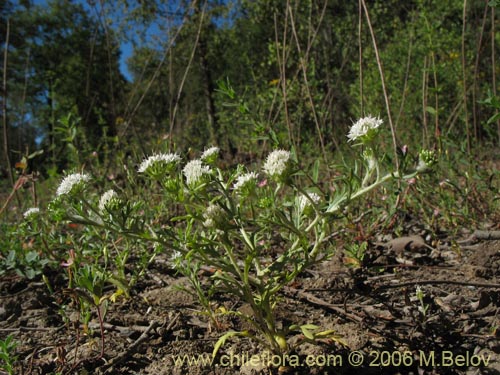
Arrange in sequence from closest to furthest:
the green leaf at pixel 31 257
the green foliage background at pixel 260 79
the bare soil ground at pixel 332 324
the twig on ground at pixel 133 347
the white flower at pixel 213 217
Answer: the white flower at pixel 213 217
the bare soil ground at pixel 332 324
the twig on ground at pixel 133 347
the green leaf at pixel 31 257
the green foliage background at pixel 260 79

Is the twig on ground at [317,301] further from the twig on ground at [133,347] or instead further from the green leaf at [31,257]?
the green leaf at [31,257]

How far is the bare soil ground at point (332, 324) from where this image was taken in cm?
121

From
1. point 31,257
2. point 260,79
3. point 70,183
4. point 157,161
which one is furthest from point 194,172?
point 260,79

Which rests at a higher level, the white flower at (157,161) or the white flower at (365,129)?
the white flower at (365,129)

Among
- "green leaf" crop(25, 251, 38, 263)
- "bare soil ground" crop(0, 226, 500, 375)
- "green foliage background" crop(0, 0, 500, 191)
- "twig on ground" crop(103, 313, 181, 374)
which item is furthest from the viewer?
"green foliage background" crop(0, 0, 500, 191)

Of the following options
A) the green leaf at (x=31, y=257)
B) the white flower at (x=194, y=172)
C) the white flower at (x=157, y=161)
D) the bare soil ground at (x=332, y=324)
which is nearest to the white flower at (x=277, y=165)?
the white flower at (x=194, y=172)

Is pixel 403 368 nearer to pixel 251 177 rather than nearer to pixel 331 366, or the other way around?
pixel 331 366

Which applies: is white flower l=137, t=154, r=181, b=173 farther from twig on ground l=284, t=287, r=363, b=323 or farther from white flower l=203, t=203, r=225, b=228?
twig on ground l=284, t=287, r=363, b=323

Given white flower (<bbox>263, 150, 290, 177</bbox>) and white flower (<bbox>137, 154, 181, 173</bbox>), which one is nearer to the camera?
white flower (<bbox>263, 150, 290, 177</bbox>)

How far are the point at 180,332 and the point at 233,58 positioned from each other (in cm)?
1278

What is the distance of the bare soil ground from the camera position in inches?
47.4

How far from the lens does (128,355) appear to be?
138cm

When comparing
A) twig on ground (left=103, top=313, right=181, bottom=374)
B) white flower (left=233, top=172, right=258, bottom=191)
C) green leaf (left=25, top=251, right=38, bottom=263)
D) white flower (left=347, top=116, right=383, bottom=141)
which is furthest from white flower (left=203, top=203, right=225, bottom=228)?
green leaf (left=25, top=251, right=38, bottom=263)

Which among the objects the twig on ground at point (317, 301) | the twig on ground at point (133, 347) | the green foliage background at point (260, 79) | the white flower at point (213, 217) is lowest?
the twig on ground at point (133, 347)
